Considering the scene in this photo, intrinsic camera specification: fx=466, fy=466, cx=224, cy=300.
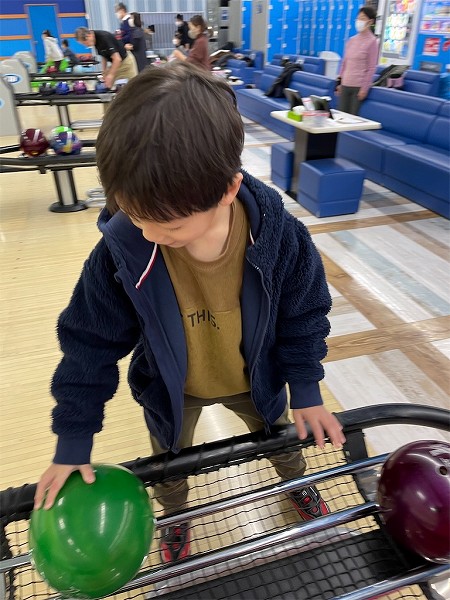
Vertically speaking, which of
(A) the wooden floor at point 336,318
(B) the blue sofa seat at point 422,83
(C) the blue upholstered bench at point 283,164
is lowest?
(A) the wooden floor at point 336,318

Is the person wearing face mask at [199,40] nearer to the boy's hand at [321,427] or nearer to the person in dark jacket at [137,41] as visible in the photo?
the person in dark jacket at [137,41]

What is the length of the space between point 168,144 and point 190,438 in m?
0.87

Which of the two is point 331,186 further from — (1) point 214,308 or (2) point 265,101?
(2) point 265,101

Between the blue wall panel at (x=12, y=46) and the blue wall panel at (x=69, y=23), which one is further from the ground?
the blue wall panel at (x=69, y=23)

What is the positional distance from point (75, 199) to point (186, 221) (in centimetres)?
375

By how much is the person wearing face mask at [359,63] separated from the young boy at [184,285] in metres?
4.80

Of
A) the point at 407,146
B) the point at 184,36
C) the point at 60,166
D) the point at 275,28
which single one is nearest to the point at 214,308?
the point at 60,166

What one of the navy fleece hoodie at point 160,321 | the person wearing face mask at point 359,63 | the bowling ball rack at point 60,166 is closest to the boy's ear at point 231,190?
the navy fleece hoodie at point 160,321

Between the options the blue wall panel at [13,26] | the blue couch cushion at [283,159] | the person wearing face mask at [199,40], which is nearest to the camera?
the blue couch cushion at [283,159]

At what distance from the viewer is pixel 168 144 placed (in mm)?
575

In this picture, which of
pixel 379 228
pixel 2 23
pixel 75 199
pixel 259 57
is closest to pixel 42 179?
pixel 75 199

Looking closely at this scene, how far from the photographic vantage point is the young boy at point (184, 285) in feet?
1.94

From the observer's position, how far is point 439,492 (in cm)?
77

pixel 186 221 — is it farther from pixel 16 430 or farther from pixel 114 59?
pixel 114 59
